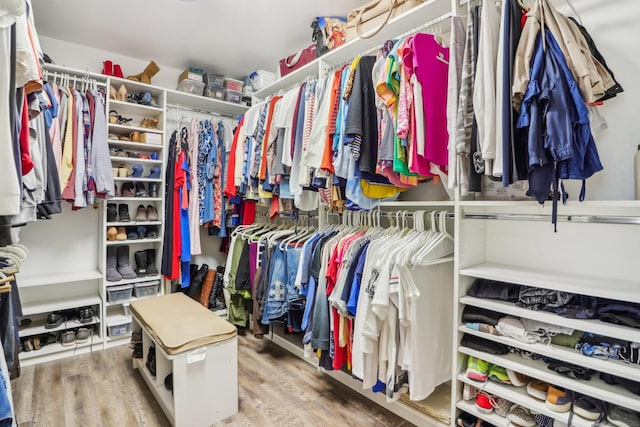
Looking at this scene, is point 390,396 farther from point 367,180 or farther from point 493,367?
point 367,180

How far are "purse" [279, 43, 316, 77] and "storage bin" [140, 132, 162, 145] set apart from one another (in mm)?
1274

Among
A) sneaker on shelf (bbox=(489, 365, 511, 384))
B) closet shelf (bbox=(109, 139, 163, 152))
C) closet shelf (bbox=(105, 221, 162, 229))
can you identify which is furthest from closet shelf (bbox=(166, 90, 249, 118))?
sneaker on shelf (bbox=(489, 365, 511, 384))

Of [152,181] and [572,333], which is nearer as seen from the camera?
[572,333]

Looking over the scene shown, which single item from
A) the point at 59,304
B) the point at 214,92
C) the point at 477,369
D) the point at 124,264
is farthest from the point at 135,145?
the point at 477,369

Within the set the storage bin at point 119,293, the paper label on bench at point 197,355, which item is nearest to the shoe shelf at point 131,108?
the storage bin at point 119,293

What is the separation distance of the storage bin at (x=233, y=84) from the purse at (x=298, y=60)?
836mm

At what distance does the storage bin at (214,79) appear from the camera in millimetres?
3370

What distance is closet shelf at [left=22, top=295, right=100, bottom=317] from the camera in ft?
8.21

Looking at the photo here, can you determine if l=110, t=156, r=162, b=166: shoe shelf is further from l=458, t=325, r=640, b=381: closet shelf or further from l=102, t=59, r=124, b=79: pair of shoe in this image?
l=458, t=325, r=640, b=381: closet shelf

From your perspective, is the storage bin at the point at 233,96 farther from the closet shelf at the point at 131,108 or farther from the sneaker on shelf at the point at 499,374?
the sneaker on shelf at the point at 499,374

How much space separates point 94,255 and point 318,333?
238cm

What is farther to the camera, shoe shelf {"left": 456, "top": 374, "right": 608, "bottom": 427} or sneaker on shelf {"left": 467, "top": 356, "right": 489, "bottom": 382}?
sneaker on shelf {"left": 467, "top": 356, "right": 489, "bottom": 382}

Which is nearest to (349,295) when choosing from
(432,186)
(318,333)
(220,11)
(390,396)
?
(318,333)

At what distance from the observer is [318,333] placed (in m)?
1.91
